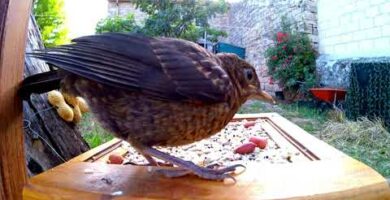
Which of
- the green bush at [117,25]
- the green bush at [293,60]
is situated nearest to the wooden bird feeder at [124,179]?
the green bush at [117,25]

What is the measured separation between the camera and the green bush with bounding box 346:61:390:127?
15.5 feet

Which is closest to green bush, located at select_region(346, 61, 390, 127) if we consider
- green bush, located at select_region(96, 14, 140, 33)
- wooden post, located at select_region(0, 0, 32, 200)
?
green bush, located at select_region(96, 14, 140, 33)

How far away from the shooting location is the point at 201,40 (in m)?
6.37

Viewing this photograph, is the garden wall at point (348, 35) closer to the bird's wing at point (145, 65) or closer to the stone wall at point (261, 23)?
the stone wall at point (261, 23)

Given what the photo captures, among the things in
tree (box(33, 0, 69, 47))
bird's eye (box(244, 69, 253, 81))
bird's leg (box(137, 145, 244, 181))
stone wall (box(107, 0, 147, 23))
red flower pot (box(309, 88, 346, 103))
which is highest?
stone wall (box(107, 0, 147, 23))

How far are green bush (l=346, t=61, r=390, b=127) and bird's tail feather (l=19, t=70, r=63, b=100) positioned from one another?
13.9 feet

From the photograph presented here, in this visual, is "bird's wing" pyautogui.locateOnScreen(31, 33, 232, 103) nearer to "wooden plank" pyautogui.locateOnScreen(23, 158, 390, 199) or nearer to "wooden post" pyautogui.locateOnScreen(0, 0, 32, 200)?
"wooden post" pyautogui.locateOnScreen(0, 0, 32, 200)

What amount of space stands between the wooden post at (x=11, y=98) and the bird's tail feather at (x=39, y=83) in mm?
20

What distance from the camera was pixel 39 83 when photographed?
0.99 meters

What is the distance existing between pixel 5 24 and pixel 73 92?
24 cm

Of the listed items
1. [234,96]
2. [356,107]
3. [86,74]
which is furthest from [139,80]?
[356,107]

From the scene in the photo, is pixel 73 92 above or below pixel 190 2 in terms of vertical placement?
below

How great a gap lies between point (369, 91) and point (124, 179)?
4629 mm

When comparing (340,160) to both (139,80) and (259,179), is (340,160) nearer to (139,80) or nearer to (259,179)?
(259,179)
